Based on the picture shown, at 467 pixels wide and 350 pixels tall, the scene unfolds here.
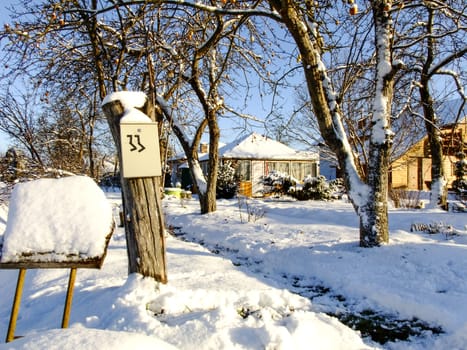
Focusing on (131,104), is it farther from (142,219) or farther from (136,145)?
(142,219)

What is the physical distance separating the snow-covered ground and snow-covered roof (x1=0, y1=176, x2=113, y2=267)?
471 millimetres

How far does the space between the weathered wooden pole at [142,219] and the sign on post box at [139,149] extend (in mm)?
126

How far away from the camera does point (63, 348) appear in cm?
116

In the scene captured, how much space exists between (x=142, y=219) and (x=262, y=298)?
143 centimetres

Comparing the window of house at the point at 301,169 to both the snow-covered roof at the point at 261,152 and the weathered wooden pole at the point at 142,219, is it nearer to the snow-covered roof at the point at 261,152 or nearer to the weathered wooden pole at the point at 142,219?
the snow-covered roof at the point at 261,152

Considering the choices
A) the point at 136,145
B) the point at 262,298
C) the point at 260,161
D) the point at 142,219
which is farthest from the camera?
the point at 260,161

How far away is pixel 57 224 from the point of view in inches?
84.3

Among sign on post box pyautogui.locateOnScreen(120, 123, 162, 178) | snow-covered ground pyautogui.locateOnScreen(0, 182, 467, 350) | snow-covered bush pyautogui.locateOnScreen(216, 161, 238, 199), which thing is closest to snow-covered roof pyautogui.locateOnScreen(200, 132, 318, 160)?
snow-covered bush pyautogui.locateOnScreen(216, 161, 238, 199)

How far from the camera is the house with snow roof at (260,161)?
2217cm

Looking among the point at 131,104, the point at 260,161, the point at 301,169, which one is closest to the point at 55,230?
the point at 131,104

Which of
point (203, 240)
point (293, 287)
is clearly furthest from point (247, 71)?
point (293, 287)

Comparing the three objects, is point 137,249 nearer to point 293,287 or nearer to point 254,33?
point 293,287

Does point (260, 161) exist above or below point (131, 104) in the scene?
above

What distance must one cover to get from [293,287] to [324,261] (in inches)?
36.6
